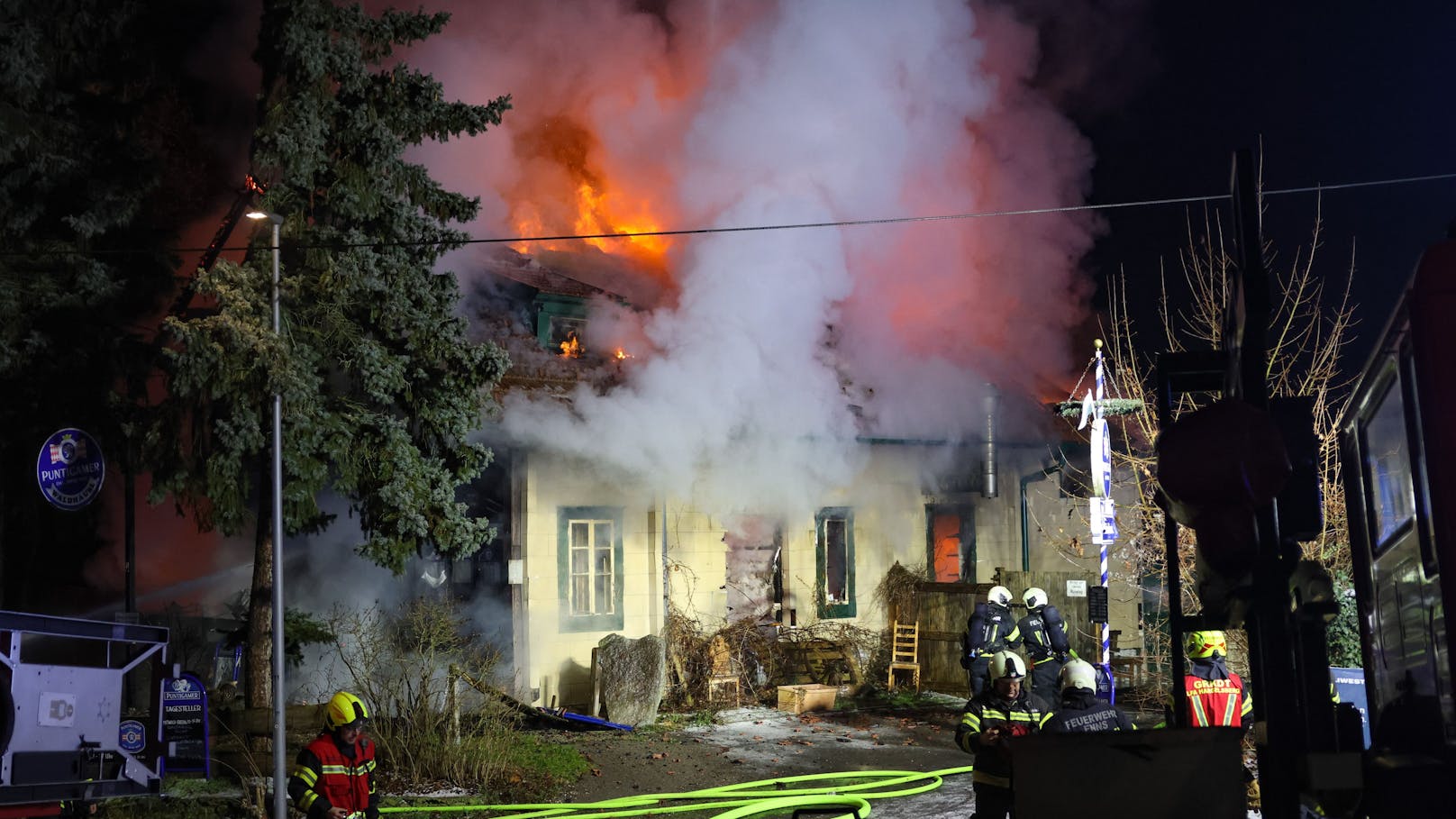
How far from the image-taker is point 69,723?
9.44 m

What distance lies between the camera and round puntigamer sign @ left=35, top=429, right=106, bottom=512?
12.5 metres

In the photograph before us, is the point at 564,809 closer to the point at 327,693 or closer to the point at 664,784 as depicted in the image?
the point at 664,784

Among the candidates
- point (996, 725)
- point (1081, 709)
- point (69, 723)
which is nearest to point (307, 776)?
point (69, 723)

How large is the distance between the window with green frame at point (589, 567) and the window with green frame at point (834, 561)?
3996 mm

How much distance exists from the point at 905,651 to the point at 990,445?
464cm

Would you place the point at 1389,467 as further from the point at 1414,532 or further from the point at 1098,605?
the point at 1098,605

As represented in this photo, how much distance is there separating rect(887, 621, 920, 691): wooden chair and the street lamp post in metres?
10.9

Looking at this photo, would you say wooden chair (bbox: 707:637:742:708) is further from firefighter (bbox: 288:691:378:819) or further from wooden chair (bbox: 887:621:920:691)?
firefighter (bbox: 288:691:378:819)

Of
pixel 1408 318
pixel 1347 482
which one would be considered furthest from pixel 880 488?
pixel 1408 318

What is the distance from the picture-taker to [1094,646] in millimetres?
19109

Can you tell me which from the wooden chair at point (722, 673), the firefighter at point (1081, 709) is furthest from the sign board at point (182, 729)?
the wooden chair at point (722, 673)

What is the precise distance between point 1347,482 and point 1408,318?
1853mm

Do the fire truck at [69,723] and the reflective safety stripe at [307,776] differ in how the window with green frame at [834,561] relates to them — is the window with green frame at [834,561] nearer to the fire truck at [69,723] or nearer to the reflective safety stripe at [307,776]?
the fire truck at [69,723]

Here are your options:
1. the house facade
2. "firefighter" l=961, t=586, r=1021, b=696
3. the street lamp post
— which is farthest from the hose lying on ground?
the house facade
